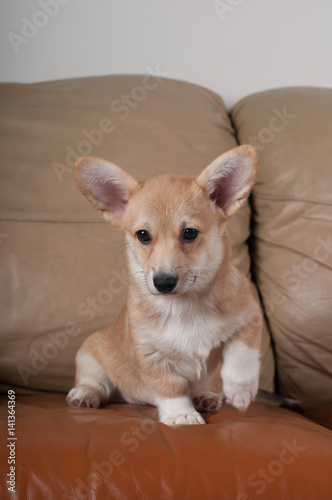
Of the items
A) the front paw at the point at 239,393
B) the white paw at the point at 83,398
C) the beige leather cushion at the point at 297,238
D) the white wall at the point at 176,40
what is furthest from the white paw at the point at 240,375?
the white wall at the point at 176,40

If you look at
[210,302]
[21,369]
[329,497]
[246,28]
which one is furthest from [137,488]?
[246,28]

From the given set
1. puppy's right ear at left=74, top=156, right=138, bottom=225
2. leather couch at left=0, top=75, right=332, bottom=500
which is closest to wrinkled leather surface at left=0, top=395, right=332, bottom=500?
leather couch at left=0, top=75, right=332, bottom=500

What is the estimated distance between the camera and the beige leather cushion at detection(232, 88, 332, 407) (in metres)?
1.69

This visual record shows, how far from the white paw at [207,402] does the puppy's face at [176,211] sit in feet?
1.04

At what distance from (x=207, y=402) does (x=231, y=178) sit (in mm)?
564

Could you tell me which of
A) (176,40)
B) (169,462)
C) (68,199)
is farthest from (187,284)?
(176,40)

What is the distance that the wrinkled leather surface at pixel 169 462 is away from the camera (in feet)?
3.02

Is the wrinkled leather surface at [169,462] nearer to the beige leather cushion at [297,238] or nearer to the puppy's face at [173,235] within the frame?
the puppy's face at [173,235]

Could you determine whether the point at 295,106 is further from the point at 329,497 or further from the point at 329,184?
the point at 329,497

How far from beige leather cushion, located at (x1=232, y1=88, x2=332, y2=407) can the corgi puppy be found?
49 centimetres

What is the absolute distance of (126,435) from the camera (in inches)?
41.0

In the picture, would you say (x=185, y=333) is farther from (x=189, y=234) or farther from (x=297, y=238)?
(x=297, y=238)

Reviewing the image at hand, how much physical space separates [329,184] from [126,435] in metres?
1.10

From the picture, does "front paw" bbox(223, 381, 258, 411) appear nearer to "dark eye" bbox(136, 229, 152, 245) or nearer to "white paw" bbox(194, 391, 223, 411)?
"white paw" bbox(194, 391, 223, 411)
